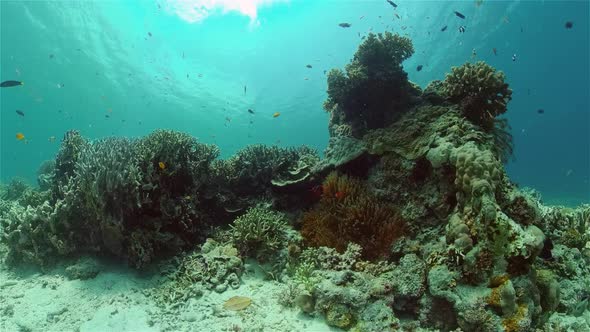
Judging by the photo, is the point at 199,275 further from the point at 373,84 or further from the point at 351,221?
the point at 373,84

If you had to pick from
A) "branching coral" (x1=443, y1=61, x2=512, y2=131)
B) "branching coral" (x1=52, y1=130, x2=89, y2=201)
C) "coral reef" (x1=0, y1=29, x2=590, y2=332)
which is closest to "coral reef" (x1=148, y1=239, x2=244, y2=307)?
"coral reef" (x1=0, y1=29, x2=590, y2=332)

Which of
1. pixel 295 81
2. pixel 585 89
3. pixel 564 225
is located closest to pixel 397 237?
pixel 564 225

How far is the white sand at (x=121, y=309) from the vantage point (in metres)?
4.41

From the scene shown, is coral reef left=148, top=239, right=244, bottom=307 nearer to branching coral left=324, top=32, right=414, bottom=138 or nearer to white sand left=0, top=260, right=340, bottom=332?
white sand left=0, top=260, right=340, bottom=332

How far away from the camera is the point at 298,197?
7316mm

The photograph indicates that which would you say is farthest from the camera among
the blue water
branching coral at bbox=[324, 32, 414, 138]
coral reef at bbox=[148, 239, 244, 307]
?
the blue water

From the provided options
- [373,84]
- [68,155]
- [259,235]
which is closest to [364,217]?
[259,235]

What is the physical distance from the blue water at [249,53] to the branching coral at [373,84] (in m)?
10.8

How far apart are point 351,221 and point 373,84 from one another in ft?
12.8

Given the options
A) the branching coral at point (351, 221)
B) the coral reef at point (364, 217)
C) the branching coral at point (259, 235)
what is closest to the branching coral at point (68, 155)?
the coral reef at point (364, 217)

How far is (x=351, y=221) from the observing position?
5.64 m

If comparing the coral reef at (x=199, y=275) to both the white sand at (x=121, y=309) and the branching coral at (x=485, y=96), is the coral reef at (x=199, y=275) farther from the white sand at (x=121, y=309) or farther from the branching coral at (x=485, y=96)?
the branching coral at (x=485, y=96)

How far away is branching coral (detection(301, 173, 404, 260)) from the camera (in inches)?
213

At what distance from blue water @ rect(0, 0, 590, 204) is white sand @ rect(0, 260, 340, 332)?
12468 millimetres
